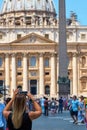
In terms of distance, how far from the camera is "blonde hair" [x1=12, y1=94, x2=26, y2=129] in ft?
23.2

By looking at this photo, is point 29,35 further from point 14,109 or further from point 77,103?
point 14,109

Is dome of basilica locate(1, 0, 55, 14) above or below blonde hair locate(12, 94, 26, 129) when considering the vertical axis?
above

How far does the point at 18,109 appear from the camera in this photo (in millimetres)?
7098

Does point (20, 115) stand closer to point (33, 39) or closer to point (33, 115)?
point (33, 115)

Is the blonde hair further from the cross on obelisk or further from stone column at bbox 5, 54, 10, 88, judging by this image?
stone column at bbox 5, 54, 10, 88

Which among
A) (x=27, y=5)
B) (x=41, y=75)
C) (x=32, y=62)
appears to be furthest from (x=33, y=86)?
(x=27, y=5)

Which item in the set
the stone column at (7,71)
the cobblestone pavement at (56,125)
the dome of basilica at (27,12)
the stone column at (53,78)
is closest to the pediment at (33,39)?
the stone column at (53,78)

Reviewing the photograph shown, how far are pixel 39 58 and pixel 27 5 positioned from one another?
23.0m

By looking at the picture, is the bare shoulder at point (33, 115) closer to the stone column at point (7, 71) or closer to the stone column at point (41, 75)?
the stone column at point (41, 75)

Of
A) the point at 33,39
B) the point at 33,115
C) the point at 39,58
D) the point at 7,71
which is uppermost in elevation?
the point at 33,39

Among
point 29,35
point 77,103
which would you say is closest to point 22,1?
point 29,35

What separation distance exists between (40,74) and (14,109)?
77.1 m

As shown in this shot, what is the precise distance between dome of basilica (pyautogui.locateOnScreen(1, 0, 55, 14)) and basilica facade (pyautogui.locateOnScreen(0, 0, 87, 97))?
18.9 metres

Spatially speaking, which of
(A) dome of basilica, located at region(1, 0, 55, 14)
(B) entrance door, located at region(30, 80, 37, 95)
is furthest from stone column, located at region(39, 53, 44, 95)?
(A) dome of basilica, located at region(1, 0, 55, 14)
